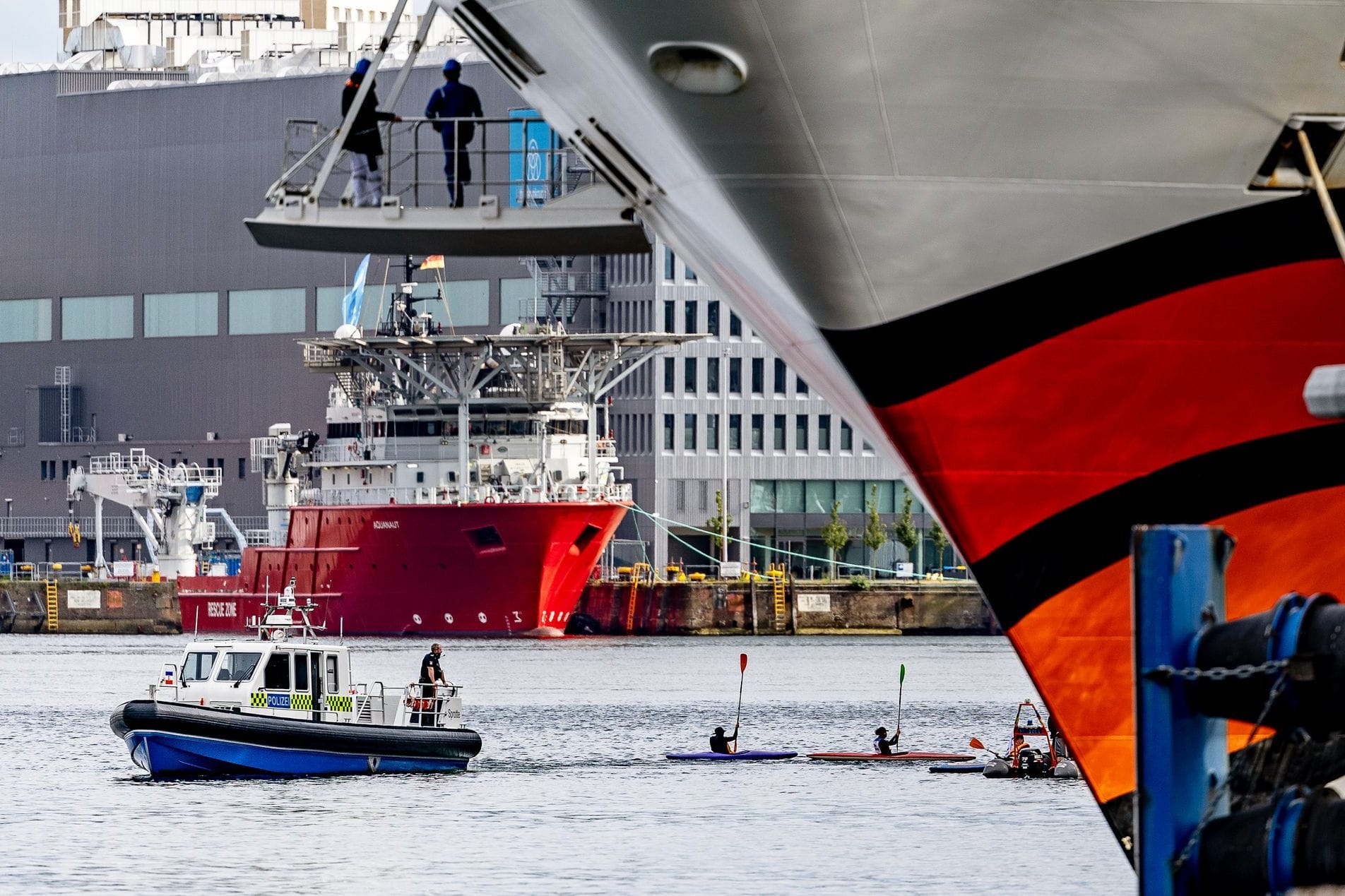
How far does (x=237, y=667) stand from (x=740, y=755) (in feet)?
36.7

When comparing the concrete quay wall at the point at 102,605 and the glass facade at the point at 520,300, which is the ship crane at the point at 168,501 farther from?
the glass facade at the point at 520,300

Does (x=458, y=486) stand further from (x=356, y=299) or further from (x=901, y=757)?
(x=901, y=757)

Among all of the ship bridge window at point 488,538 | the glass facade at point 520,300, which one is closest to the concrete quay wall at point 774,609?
the ship bridge window at point 488,538

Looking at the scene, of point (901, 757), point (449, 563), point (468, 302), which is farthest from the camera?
point (468, 302)

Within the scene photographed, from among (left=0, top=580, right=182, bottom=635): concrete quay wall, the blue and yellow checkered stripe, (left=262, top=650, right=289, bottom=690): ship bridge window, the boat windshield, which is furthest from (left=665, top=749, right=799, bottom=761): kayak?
(left=0, top=580, right=182, bottom=635): concrete quay wall

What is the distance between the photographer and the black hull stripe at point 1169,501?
13188 millimetres

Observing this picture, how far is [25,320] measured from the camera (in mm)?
124188

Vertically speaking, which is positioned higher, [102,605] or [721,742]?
[102,605]

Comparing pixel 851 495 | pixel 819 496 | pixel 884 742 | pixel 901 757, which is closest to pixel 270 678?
pixel 884 742

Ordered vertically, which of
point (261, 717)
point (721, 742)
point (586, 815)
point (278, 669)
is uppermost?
point (278, 669)

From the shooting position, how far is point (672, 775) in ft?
144

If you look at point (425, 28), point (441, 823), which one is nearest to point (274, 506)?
point (441, 823)

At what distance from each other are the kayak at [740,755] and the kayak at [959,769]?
3.76m

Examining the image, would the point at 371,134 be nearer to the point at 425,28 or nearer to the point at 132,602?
the point at 425,28
